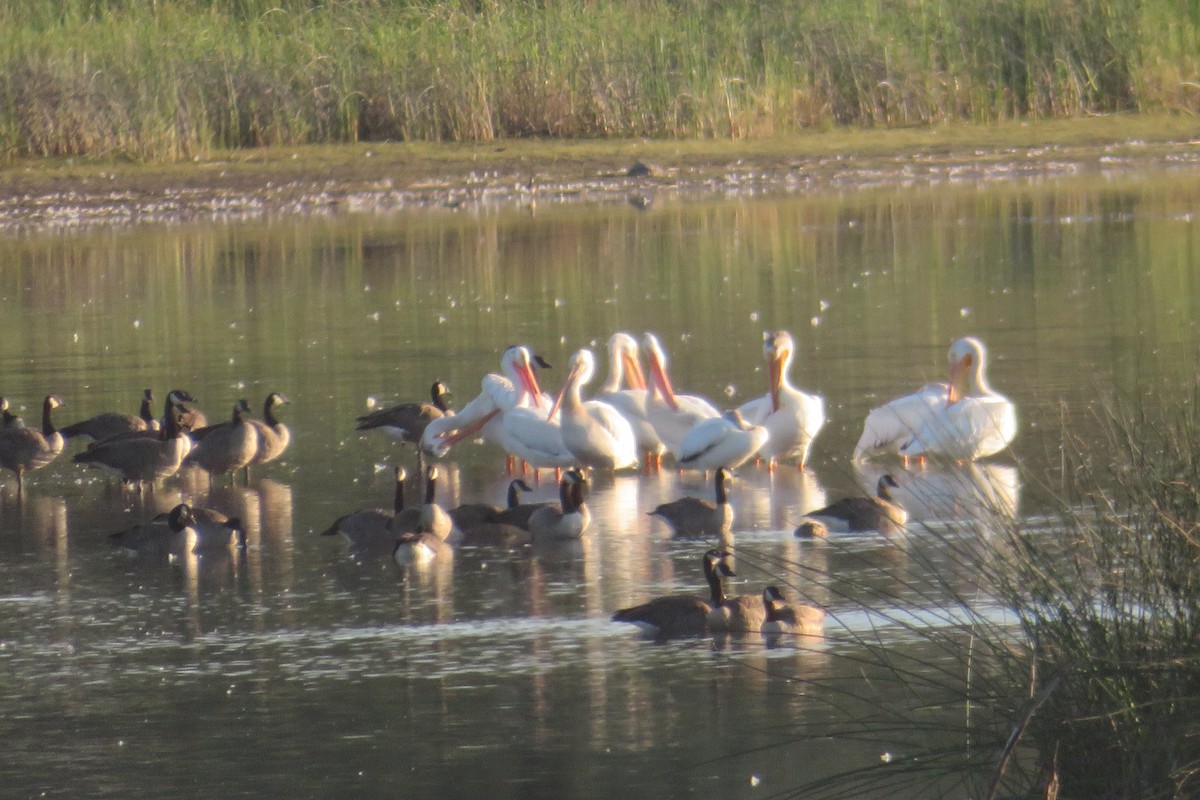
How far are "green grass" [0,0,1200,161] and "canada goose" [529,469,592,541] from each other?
18270 mm

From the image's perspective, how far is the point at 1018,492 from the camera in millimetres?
9414

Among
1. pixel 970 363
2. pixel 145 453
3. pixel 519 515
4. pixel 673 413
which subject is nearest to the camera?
pixel 519 515

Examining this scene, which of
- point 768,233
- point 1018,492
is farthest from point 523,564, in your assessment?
point 768,233

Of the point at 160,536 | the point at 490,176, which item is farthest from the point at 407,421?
the point at 490,176

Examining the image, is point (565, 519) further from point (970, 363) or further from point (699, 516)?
point (970, 363)

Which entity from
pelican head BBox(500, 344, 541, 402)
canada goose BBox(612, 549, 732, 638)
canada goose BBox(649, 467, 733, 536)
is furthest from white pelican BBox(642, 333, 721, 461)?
canada goose BBox(612, 549, 732, 638)

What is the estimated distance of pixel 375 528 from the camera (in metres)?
9.04

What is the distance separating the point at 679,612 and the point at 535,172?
1897cm

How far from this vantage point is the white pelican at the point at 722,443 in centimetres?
1031

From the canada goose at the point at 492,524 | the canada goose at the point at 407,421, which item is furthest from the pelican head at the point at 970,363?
the canada goose at the point at 492,524

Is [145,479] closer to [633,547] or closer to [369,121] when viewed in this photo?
[633,547]

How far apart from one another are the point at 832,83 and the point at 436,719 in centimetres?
2318

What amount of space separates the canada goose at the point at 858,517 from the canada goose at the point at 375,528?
1.64 m

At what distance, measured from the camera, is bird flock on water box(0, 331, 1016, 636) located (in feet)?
29.6
